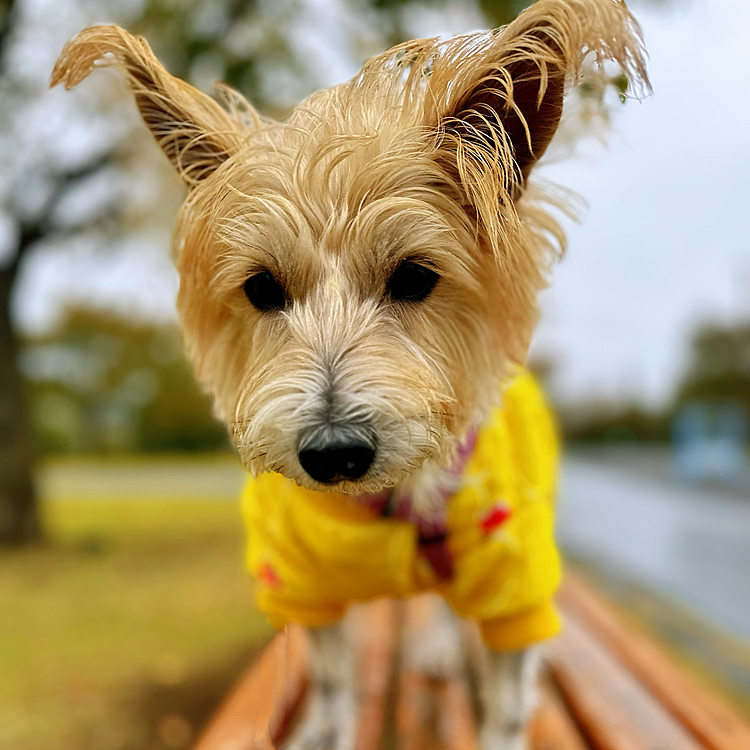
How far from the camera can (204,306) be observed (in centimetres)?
128

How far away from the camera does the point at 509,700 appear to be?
56.1 inches

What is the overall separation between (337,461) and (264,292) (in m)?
0.41

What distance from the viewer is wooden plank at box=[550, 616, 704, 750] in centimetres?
154

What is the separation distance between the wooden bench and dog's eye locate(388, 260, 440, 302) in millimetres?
835

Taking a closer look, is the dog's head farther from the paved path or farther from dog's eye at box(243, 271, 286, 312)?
the paved path

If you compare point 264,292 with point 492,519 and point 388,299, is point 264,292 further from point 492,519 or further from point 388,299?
point 492,519

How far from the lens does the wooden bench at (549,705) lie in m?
1.52

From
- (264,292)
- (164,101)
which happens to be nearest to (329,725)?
(264,292)

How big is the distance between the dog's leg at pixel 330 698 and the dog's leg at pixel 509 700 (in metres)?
0.34

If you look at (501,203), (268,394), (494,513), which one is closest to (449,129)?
(501,203)

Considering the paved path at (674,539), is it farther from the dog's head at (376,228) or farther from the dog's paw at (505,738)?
the dog's head at (376,228)

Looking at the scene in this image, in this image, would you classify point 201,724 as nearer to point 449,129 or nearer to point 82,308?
point 449,129

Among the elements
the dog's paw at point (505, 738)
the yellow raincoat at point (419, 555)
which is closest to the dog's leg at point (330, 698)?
the yellow raincoat at point (419, 555)

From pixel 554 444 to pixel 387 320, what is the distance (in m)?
1.10
